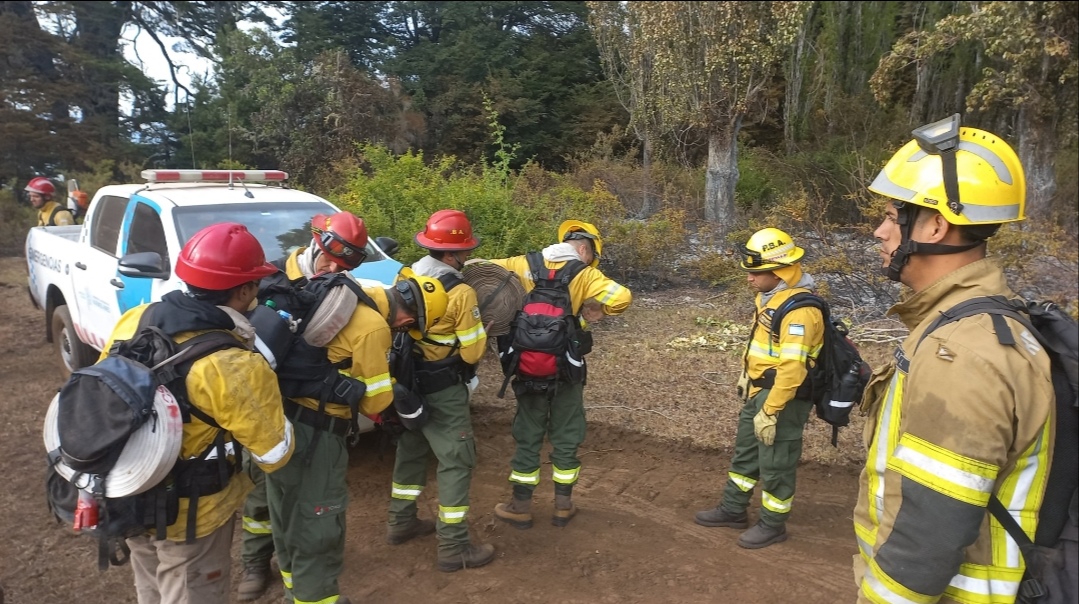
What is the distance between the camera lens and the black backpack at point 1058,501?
1438mm

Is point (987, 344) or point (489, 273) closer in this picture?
point (987, 344)

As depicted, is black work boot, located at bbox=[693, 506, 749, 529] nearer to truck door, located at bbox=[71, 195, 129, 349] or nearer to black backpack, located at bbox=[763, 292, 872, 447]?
black backpack, located at bbox=[763, 292, 872, 447]

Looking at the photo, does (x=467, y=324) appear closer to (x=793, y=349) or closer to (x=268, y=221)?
(x=793, y=349)

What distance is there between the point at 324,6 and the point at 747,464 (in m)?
25.3

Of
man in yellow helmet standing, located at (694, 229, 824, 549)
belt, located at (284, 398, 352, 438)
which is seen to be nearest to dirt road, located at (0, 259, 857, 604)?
man in yellow helmet standing, located at (694, 229, 824, 549)

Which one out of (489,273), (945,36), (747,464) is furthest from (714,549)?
(945,36)

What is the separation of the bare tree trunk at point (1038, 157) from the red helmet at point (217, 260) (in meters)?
13.1

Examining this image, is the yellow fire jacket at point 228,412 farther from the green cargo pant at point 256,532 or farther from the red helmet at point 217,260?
the green cargo pant at point 256,532

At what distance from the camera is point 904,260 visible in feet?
5.62

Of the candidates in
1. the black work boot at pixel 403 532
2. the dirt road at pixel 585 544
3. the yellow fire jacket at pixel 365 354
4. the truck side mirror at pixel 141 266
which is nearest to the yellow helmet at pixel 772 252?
the dirt road at pixel 585 544

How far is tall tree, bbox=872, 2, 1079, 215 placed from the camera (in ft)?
32.4

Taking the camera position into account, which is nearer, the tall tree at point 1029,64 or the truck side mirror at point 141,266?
the truck side mirror at point 141,266

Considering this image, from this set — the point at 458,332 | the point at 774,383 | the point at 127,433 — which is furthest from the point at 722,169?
the point at 127,433

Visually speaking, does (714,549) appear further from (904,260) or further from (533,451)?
(904,260)
